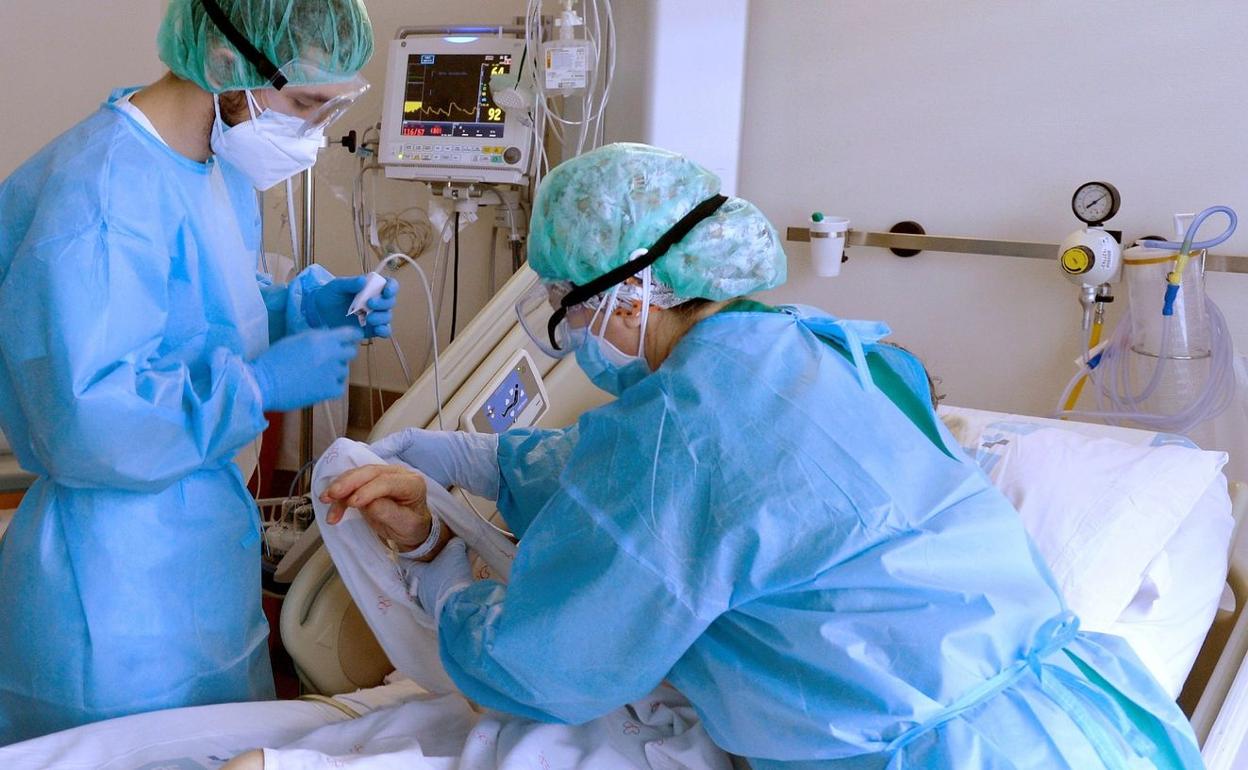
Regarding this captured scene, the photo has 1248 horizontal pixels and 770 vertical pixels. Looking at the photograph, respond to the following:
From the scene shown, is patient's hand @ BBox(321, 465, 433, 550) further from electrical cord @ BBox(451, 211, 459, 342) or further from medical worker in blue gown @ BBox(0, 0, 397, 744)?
electrical cord @ BBox(451, 211, 459, 342)

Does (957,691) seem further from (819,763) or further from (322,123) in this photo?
(322,123)

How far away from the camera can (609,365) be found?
143cm

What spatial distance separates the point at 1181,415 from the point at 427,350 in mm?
2240

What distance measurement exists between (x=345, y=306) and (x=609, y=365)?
1.98 ft

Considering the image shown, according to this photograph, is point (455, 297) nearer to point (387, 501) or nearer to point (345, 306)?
point (345, 306)

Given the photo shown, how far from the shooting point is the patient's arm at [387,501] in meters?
1.48

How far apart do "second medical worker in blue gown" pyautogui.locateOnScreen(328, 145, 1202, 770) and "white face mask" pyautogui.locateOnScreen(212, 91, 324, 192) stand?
419 millimetres

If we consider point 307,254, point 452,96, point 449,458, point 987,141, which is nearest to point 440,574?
point 449,458

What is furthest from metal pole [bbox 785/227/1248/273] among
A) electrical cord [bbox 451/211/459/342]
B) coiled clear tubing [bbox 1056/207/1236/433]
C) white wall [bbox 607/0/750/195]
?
electrical cord [bbox 451/211/459/342]

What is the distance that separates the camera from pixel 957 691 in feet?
3.80

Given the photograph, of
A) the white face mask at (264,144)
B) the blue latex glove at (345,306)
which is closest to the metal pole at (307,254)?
the blue latex glove at (345,306)

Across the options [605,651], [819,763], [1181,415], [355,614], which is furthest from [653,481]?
[1181,415]

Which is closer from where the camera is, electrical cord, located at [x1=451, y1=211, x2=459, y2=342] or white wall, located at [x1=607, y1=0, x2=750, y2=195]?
white wall, located at [x1=607, y1=0, x2=750, y2=195]

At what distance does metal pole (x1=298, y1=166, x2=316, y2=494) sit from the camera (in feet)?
7.98
